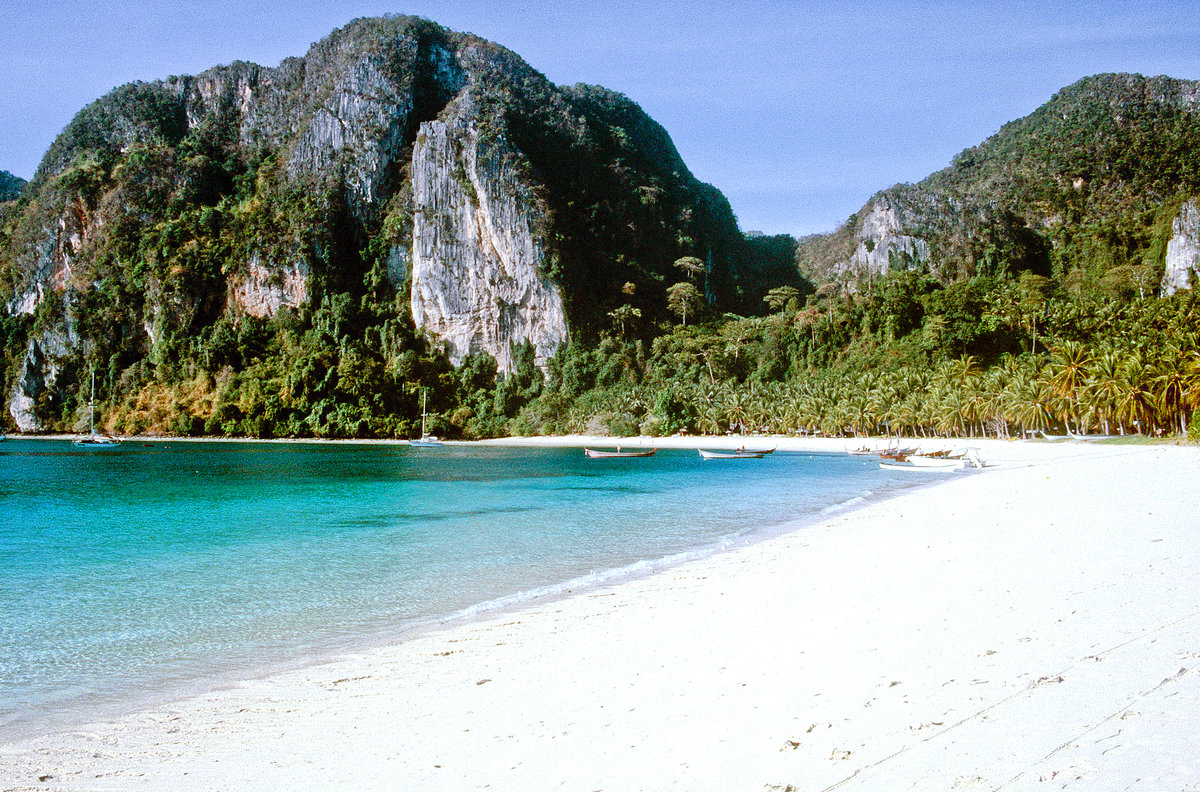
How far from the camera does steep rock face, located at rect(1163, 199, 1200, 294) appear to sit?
70.4 meters

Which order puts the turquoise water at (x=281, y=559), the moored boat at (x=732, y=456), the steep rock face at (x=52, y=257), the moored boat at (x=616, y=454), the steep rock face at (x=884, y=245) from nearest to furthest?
the turquoise water at (x=281, y=559) → the moored boat at (x=732, y=456) → the moored boat at (x=616, y=454) → the steep rock face at (x=884, y=245) → the steep rock face at (x=52, y=257)

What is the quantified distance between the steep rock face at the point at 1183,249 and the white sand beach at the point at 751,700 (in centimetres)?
8204

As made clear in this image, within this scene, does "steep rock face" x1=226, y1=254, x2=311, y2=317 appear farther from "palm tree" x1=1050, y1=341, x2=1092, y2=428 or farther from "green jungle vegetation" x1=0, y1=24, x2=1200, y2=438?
"palm tree" x1=1050, y1=341, x2=1092, y2=428

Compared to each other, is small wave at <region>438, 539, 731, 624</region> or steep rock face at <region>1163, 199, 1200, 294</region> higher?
steep rock face at <region>1163, 199, 1200, 294</region>

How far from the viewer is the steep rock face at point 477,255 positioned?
98312mm

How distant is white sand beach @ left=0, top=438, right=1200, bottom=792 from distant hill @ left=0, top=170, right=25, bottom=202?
7204 inches

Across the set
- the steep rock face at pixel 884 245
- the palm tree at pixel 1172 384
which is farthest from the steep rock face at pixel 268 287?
the palm tree at pixel 1172 384

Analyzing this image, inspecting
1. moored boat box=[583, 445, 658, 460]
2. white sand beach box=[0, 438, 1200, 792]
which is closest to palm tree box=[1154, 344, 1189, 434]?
moored boat box=[583, 445, 658, 460]

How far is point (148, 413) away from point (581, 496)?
93563 mm

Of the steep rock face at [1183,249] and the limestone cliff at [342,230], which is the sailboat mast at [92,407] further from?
the steep rock face at [1183,249]

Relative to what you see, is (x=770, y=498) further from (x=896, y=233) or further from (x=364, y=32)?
(x=364, y=32)

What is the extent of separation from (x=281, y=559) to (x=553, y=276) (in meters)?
84.5

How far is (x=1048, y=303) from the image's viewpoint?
220 ft

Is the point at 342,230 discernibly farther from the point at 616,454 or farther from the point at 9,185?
the point at 9,185
